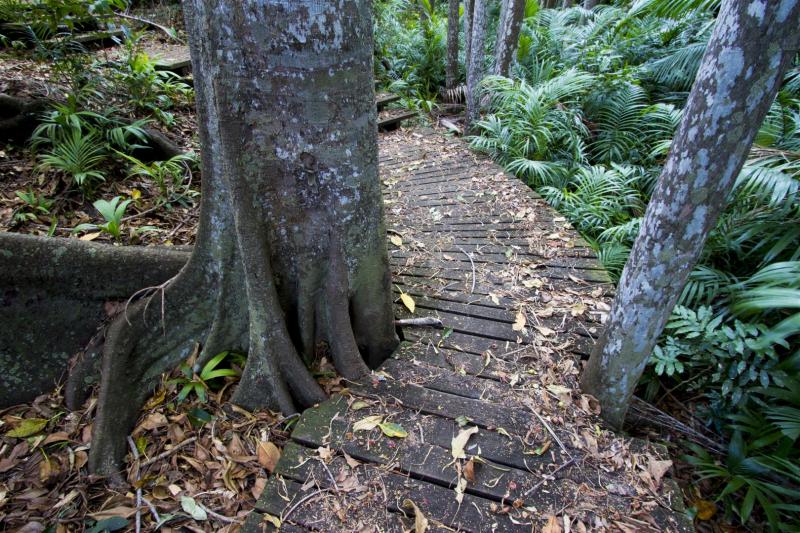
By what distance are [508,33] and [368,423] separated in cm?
681

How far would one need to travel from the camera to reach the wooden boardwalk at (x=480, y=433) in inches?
73.1

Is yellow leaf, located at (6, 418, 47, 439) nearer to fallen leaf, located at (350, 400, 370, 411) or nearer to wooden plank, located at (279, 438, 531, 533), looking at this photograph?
wooden plank, located at (279, 438, 531, 533)

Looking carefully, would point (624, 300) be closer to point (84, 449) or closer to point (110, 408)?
point (110, 408)

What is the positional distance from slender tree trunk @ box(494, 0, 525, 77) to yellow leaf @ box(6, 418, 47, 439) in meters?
7.38

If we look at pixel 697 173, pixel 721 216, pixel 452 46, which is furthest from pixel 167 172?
pixel 452 46

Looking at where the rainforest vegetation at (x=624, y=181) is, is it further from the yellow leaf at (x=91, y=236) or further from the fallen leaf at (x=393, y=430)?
the fallen leaf at (x=393, y=430)

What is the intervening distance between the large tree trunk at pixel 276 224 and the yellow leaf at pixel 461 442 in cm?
70

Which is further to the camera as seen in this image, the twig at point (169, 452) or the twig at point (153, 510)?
the twig at point (169, 452)

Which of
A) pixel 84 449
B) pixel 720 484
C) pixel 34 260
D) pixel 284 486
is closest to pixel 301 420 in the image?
pixel 284 486

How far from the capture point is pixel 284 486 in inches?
77.0

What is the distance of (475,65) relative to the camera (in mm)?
7016

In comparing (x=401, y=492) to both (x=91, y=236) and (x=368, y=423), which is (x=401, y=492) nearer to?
(x=368, y=423)

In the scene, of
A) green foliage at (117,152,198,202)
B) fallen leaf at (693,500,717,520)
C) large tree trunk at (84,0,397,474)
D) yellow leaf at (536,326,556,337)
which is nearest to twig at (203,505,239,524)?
large tree trunk at (84,0,397,474)

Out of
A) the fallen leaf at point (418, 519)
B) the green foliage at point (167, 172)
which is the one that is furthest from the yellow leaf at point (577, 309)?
the green foliage at point (167, 172)
